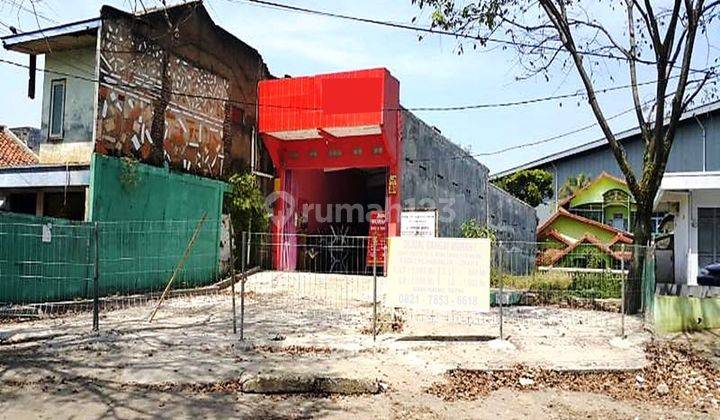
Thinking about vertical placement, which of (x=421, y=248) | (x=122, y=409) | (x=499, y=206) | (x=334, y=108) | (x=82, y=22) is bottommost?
(x=122, y=409)

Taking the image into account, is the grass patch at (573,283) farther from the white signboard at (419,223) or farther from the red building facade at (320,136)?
the red building facade at (320,136)

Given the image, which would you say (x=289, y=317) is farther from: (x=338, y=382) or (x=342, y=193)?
(x=342, y=193)

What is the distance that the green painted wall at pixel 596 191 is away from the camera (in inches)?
1144

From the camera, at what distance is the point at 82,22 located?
43.4ft

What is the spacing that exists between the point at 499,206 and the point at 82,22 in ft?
67.3

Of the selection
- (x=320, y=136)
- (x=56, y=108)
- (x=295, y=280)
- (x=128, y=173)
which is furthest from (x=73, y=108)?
(x=320, y=136)

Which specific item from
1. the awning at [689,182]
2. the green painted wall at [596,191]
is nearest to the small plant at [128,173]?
the awning at [689,182]

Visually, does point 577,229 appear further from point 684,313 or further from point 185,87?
point 185,87

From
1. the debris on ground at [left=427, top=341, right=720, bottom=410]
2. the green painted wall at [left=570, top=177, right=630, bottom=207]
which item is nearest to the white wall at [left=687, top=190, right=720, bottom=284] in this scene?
the debris on ground at [left=427, top=341, right=720, bottom=410]

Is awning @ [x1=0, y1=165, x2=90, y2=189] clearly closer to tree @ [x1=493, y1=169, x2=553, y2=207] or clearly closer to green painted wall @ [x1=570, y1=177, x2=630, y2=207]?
green painted wall @ [x1=570, y1=177, x2=630, y2=207]

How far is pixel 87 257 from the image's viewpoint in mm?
12391

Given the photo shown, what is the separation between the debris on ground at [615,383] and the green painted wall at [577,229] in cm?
1896

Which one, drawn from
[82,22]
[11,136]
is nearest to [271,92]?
[82,22]

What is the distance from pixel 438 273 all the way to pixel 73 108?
10.3m
